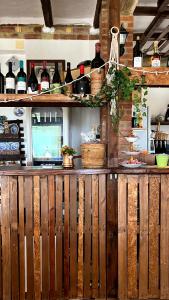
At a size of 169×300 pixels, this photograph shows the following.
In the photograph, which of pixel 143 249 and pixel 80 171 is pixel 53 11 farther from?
pixel 143 249

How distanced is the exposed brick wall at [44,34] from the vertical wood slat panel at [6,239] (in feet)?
9.70

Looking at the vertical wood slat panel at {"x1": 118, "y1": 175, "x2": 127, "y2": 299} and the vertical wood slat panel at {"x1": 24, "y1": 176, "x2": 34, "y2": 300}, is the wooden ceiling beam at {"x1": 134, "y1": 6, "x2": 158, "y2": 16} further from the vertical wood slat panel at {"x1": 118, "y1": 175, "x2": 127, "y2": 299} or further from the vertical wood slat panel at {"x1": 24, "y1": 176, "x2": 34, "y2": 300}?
the vertical wood slat panel at {"x1": 24, "y1": 176, "x2": 34, "y2": 300}

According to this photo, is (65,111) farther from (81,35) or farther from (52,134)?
(81,35)

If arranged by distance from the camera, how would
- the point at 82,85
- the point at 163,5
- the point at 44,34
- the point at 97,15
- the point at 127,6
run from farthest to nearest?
the point at 44,34 → the point at 97,15 → the point at 163,5 → the point at 127,6 → the point at 82,85

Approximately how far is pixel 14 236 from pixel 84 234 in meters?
0.59

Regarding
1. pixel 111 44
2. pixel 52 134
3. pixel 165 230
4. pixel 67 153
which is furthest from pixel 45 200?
pixel 52 134

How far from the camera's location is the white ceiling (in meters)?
4.18

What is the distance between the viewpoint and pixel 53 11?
14.6ft

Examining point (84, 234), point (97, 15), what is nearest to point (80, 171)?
point (84, 234)

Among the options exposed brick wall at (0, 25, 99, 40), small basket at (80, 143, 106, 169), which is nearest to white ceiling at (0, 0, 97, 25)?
exposed brick wall at (0, 25, 99, 40)

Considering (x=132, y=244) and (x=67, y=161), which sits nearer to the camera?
(x=132, y=244)

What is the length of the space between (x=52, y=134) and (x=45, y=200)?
2.31 meters

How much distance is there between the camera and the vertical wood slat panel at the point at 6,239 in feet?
8.78

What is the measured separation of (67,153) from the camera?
114 inches
